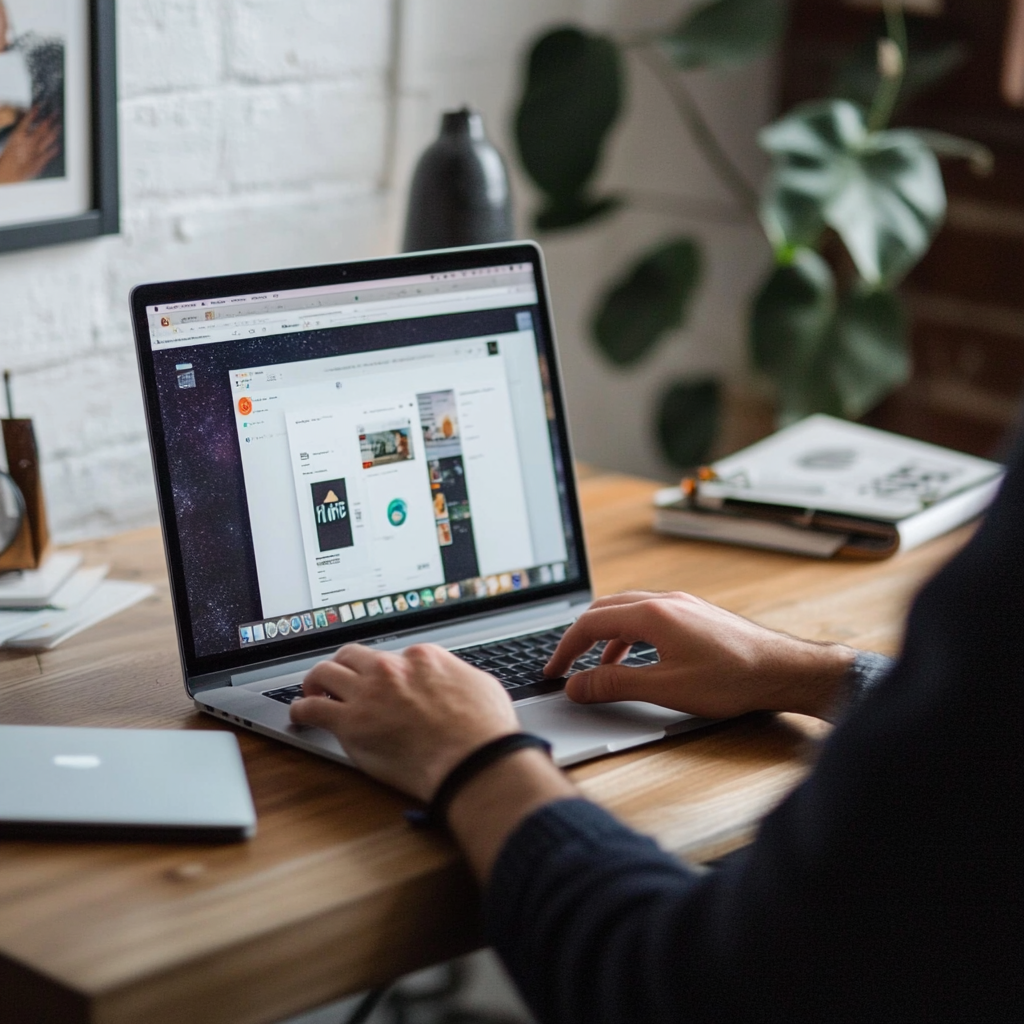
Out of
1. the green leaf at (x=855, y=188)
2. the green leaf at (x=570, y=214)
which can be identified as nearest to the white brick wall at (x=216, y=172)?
the green leaf at (x=570, y=214)

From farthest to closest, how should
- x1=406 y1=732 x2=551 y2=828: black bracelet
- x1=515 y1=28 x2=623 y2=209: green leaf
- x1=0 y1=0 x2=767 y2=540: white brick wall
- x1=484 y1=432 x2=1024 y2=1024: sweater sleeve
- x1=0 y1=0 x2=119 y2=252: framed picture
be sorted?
x1=515 y1=28 x2=623 y2=209: green leaf, x1=0 y1=0 x2=767 y2=540: white brick wall, x1=0 y1=0 x2=119 y2=252: framed picture, x1=406 y1=732 x2=551 y2=828: black bracelet, x1=484 y1=432 x2=1024 y2=1024: sweater sleeve

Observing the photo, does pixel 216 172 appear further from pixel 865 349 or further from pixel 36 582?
pixel 865 349

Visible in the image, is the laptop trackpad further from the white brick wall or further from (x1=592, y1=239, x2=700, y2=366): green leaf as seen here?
(x1=592, y1=239, x2=700, y2=366): green leaf

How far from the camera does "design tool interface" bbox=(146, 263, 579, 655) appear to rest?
0.96m

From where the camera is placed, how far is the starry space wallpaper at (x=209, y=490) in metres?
0.95

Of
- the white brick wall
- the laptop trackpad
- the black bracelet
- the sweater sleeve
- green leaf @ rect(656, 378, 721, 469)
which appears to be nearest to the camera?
the sweater sleeve

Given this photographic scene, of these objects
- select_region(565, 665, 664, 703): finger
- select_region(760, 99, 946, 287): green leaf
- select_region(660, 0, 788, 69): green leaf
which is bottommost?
select_region(565, 665, 664, 703): finger

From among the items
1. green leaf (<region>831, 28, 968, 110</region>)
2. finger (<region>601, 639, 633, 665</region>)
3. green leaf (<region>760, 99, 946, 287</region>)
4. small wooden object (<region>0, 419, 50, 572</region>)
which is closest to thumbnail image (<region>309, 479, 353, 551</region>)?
finger (<region>601, 639, 633, 665</region>)

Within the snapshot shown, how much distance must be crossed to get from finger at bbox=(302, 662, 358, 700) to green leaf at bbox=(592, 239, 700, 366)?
1.36 m

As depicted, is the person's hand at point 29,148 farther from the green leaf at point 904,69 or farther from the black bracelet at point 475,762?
the green leaf at point 904,69

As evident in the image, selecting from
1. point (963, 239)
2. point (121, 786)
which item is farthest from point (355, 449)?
point (963, 239)

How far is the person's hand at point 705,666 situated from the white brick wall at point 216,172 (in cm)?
80

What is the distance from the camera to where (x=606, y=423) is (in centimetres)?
248

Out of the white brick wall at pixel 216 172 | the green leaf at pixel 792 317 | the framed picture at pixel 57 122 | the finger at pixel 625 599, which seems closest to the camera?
the finger at pixel 625 599
